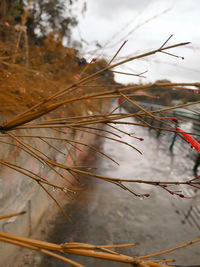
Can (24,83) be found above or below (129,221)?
above

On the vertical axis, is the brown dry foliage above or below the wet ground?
above

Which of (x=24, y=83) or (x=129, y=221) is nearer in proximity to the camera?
(x=24, y=83)

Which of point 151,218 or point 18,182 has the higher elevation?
point 18,182

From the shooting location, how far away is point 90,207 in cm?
221

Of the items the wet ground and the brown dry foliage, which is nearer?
the brown dry foliage

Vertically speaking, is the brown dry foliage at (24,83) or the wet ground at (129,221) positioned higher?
the brown dry foliage at (24,83)

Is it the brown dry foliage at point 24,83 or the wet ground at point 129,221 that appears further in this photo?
the wet ground at point 129,221

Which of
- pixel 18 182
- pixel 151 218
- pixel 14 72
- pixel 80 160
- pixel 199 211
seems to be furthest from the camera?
pixel 80 160

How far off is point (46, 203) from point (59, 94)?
5.10 ft

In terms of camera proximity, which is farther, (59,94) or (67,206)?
(67,206)

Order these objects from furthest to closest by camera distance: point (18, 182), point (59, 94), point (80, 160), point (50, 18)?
point (50, 18), point (80, 160), point (18, 182), point (59, 94)

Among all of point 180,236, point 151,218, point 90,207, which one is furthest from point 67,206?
point 180,236

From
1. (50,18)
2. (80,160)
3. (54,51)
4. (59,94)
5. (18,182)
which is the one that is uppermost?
(50,18)

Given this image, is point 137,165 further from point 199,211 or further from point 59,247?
point 59,247
